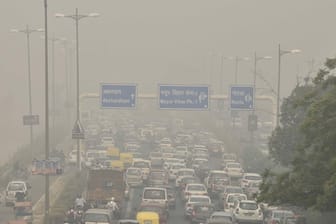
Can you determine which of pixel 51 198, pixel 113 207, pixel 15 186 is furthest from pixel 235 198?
pixel 15 186

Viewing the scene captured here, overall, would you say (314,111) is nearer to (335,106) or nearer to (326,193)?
(335,106)

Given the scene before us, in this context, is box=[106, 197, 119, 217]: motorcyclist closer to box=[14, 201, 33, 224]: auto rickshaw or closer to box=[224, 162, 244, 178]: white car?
box=[14, 201, 33, 224]: auto rickshaw

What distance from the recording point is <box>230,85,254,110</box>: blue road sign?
79375 mm

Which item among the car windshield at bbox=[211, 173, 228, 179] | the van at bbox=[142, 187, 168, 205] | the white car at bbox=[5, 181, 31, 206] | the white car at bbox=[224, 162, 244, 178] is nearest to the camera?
the van at bbox=[142, 187, 168, 205]

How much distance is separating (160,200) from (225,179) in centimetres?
1154

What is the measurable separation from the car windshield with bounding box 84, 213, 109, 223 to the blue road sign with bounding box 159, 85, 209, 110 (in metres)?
35.2

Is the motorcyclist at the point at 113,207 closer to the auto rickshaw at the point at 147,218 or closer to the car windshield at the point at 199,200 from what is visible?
the car windshield at the point at 199,200

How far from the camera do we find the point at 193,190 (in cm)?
5572

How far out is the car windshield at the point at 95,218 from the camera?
4003cm

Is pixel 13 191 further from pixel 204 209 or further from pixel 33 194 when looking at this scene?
pixel 204 209

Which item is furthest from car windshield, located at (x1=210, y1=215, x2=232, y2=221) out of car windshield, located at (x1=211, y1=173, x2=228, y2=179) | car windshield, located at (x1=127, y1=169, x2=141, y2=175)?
car windshield, located at (x1=127, y1=169, x2=141, y2=175)

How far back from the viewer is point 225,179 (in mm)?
60500

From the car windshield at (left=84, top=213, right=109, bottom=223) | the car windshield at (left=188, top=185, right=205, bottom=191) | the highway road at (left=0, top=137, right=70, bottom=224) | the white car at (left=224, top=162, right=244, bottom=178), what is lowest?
the highway road at (left=0, top=137, right=70, bottom=224)

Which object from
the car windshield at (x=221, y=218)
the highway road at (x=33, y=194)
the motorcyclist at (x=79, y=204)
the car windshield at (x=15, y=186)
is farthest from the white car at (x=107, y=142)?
the car windshield at (x=221, y=218)
